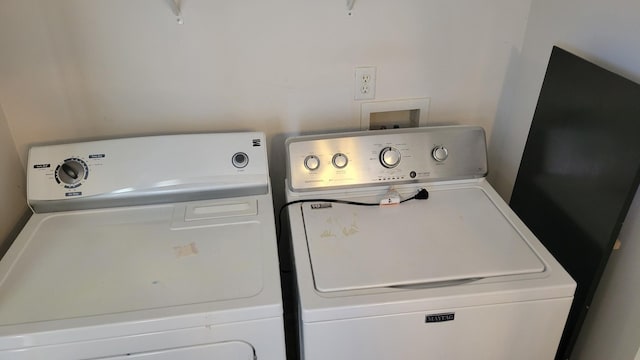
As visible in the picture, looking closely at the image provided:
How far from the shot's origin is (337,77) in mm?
1558

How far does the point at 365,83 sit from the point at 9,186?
1.10 m

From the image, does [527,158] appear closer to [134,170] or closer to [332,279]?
[332,279]

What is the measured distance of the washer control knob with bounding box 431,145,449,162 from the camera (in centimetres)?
148

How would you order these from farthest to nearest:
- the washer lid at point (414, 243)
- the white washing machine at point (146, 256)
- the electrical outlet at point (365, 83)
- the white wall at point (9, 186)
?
the electrical outlet at point (365, 83), the white wall at point (9, 186), the washer lid at point (414, 243), the white washing machine at point (146, 256)

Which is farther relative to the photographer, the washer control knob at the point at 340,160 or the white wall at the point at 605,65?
the washer control knob at the point at 340,160

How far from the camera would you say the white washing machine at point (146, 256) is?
104cm

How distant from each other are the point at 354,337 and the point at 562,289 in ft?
1.58

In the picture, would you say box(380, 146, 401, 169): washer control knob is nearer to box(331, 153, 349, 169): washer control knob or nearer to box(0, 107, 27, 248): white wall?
box(331, 153, 349, 169): washer control knob

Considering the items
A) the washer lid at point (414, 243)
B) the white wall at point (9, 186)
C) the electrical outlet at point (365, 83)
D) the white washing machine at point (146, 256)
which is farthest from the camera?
the electrical outlet at point (365, 83)

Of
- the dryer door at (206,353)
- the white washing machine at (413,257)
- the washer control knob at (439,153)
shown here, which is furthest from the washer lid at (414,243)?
the dryer door at (206,353)

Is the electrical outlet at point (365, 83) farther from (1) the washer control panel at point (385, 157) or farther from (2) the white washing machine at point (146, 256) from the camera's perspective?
(2) the white washing machine at point (146, 256)

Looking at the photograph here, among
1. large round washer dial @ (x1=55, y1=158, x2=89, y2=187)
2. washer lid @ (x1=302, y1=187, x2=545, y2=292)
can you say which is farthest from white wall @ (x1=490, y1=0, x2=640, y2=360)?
large round washer dial @ (x1=55, y1=158, x2=89, y2=187)

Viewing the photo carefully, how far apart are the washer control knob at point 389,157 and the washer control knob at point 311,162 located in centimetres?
19

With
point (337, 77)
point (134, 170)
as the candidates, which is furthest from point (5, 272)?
point (337, 77)
